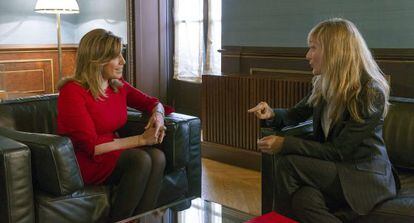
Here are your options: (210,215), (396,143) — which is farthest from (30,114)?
(396,143)

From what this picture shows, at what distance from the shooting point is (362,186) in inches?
67.3

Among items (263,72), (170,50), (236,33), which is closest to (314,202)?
(263,72)

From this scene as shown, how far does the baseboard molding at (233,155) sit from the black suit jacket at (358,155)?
1.47 m

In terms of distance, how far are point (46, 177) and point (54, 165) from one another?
7cm

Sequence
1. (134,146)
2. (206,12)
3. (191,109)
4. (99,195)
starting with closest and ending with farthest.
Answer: (99,195) < (134,146) < (206,12) < (191,109)

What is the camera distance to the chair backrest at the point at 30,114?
2.26 meters

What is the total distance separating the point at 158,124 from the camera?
2.21m

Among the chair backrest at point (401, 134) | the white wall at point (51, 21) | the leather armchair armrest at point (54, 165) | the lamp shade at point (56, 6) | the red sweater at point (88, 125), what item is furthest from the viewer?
the white wall at point (51, 21)

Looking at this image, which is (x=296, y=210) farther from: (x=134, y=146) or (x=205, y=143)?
(x=205, y=143)

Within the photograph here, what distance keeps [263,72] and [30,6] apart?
3314 millimetres

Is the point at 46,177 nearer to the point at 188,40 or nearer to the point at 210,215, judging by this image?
the point at 210,215

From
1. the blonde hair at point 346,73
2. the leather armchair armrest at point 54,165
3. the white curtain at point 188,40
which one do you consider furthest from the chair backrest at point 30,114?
the white curtain at point 188,40

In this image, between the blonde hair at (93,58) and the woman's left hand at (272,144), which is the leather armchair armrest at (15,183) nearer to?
the blonde hair at (93,58)

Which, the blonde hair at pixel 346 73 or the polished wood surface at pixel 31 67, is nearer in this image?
the blonde hair at pixel 346 73
